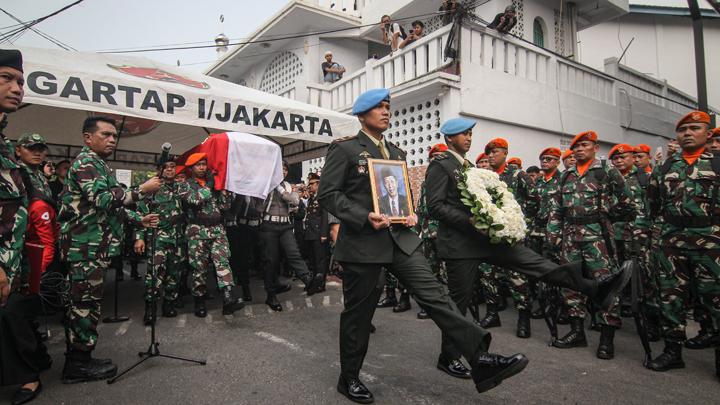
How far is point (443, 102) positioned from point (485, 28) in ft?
6.36

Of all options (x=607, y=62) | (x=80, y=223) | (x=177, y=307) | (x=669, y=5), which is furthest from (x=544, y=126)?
(x=669, y=5)

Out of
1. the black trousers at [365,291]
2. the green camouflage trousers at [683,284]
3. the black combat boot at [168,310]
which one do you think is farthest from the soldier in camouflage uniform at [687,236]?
the black combat boot at [168,310]

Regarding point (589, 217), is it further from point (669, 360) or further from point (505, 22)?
point (505, 22)

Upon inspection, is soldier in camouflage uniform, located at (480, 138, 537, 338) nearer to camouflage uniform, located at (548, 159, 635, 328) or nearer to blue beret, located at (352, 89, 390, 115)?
camouflage uniform, located at (548, 159, 635, 328)

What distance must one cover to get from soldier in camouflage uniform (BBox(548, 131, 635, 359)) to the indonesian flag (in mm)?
3796

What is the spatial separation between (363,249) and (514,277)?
8.04ft

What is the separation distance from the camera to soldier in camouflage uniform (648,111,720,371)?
11.3 ft

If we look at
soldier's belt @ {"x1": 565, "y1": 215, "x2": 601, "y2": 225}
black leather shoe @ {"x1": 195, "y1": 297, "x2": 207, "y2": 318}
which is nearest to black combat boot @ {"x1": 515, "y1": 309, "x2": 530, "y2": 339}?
soldier's belt @ {"x1": 565, "y1": 215, "x2": 601, "y2": 225}

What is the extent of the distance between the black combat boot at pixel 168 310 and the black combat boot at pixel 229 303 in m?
0.83

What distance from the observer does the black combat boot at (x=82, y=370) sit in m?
3.29

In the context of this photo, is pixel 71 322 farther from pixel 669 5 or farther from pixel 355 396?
pixel 669 5

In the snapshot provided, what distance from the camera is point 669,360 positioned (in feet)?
11.7

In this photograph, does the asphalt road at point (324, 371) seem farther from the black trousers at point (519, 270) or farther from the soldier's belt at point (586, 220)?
the soldier's belt at point (586, 220)

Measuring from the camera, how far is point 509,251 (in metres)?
3.33
